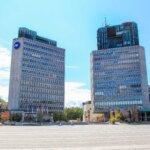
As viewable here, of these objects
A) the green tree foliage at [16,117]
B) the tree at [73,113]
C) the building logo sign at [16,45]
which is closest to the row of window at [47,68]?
the building logo sign at [16,45]

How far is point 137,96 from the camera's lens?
14438 cm

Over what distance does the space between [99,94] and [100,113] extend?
13.0 m

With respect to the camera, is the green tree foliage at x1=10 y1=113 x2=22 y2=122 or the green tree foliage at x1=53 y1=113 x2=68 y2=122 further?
the green tree foliage at x1=53 y1=113 x2=68 y2=122

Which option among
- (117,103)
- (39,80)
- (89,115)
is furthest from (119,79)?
(39,80)

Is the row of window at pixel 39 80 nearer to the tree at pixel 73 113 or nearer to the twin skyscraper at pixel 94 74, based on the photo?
the twin skyscraper at pixel 94 74

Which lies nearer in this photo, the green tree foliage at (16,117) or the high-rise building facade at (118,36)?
the green tree foliage at (16,117)

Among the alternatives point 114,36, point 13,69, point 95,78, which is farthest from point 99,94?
point 13,69

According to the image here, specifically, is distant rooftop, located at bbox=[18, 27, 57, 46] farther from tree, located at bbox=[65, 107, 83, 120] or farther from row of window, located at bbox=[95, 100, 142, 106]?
tree, located at bbox=[65, 107, 83, 120]

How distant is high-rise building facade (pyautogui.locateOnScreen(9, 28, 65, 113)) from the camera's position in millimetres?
145500

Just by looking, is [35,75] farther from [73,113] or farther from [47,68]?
[73,113]

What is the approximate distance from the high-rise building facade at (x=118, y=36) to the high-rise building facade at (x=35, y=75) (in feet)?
106

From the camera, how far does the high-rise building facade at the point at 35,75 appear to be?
477 ft

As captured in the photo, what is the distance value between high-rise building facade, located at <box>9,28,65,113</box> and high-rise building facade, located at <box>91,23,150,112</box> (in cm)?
2545

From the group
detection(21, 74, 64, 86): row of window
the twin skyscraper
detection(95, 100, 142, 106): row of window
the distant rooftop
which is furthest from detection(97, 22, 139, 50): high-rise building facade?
the distant rooftop
